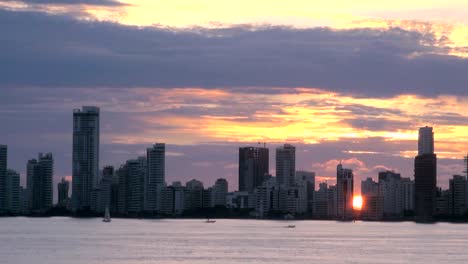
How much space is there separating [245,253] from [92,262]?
26.1 meters

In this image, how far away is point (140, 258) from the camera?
12200 centimetres

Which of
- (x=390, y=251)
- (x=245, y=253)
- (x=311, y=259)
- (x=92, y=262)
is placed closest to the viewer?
(x=92, y=262)

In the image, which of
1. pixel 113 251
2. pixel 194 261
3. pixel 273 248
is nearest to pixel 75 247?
pixel 113 251

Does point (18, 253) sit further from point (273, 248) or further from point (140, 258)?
point (273, 248)

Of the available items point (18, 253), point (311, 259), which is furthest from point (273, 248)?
point (18, 253)

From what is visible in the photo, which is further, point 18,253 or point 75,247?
point 75,247

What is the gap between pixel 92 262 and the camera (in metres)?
115

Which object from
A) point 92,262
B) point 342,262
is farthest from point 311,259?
point 92,262

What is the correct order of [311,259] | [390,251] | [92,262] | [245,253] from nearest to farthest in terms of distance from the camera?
[92,262] < [311,259] < [245,253] < [390,251]

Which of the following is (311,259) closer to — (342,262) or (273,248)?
(342,262)

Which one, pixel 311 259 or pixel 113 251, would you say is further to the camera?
pixel 113 251

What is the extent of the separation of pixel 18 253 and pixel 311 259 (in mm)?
36509

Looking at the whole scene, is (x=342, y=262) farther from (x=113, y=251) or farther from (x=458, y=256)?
(x=113, y=251)

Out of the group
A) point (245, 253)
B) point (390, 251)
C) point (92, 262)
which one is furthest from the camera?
point (390, 251)
